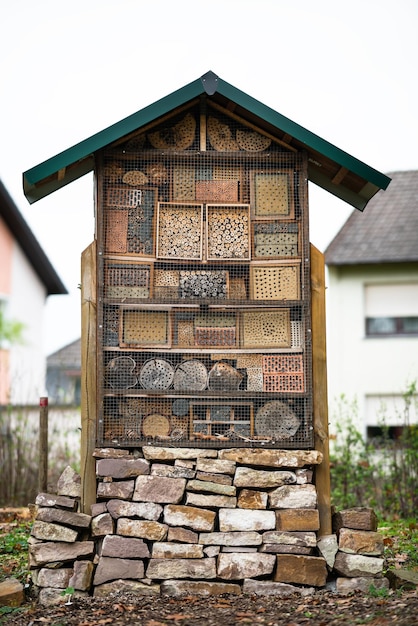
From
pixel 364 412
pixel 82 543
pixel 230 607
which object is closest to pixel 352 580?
pixel 230 607

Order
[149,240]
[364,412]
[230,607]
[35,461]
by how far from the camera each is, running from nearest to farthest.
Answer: [230,607]
[149,240]
[35,461]
[364,412]

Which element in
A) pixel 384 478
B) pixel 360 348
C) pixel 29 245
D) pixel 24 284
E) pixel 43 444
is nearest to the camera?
pixel 43 444

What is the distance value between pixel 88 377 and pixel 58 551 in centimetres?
136

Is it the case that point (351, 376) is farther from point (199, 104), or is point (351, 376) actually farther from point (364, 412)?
point (199, 104)

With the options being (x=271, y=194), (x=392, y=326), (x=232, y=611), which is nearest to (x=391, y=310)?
(x=392, y=326)

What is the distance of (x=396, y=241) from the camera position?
18.7 meters

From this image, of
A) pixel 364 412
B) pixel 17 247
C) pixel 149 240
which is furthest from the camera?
pixel 17 247

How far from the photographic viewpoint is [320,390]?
691cm

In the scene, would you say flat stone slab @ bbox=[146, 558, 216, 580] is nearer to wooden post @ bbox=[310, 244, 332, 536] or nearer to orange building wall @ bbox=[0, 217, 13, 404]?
wooden post @ bbox=[310, 244, 332, 536]

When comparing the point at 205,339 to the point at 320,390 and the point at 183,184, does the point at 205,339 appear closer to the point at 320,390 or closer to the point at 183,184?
the point at 320,390

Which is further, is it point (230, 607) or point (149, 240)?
point (149, 240)

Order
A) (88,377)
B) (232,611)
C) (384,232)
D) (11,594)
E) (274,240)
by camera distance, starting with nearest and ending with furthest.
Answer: (232,611), (11,594), (88,377), (274,240), (384,232)

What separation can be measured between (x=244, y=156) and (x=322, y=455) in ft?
8.28

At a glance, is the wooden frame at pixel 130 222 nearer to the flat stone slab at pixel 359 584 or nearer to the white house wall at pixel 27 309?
the flat stone slab at pixel 359 584
